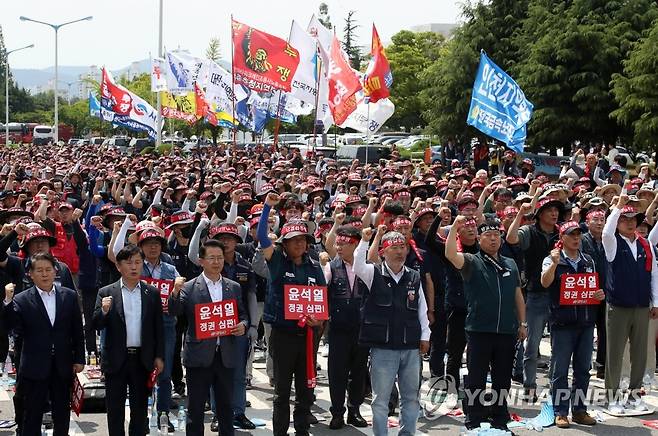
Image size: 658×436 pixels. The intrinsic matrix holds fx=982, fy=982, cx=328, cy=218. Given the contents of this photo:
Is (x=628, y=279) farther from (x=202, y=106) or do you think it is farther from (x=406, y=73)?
(x=406, y=73)

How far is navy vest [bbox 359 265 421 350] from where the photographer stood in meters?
7.73

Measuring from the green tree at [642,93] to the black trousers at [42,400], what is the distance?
64.5 feet

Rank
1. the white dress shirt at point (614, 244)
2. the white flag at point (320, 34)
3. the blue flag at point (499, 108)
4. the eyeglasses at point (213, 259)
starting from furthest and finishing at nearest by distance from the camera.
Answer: the white flag at point (320, 34) → the blue flag at point (499, 108) → the white dress shirt at point (614, 244) → the eyeglasses at point (213, 259)

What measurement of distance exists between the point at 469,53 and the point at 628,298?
84.6ft

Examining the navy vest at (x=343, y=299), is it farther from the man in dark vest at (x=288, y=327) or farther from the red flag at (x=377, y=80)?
the red flag at (x=377, y=80)

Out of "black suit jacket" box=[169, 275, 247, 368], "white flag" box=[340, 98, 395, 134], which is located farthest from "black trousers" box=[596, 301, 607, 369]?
"white flag" box=[340, 98, 395, 134]

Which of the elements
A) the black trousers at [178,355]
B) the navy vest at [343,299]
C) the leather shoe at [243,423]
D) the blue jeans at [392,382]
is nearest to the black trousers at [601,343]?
the navy vest at [343,299]

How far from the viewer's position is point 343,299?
28.5 feet

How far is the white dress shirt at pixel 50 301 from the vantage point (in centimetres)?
745

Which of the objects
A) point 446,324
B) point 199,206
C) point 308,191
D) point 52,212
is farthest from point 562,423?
point 308,191

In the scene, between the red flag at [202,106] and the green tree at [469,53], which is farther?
the green tree at [469,53]

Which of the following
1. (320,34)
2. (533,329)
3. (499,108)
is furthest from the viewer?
(320,34)

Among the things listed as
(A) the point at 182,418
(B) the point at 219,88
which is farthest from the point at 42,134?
(A) the point at 182,418

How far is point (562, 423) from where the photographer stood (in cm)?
859
